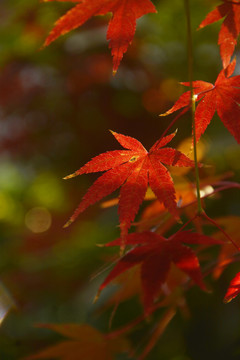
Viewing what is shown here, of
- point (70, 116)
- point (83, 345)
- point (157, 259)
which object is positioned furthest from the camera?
point (70, 116)

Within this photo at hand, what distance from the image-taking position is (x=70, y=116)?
2.46 meters

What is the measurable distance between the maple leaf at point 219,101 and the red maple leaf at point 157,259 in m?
0.15

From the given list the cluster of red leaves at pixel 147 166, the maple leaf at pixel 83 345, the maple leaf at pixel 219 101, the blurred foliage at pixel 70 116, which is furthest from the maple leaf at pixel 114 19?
the blurred foliage at pixel 70 116

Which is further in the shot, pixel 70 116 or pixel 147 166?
pixel 70 116

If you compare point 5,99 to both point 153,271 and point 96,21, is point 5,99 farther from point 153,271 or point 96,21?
point 153,271

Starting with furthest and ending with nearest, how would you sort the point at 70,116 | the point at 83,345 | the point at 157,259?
1. the point at 70,116
2. the point at 83,345
3. the point at 157,259

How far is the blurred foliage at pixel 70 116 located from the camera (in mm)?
1677

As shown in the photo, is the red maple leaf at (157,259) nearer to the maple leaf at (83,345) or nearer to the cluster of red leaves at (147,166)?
the cluster of red leaves at (147,166)

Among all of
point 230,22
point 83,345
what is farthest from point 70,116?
point 230,22

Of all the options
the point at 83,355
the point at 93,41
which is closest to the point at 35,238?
the point at 93,41

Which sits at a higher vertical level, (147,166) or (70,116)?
(70,116)

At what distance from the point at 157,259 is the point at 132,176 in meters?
0.12

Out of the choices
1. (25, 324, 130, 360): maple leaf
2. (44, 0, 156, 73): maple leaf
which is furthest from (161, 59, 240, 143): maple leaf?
(25, 324, 130, 360): maple leaf

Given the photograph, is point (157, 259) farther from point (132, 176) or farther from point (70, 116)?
point (70, 116)
